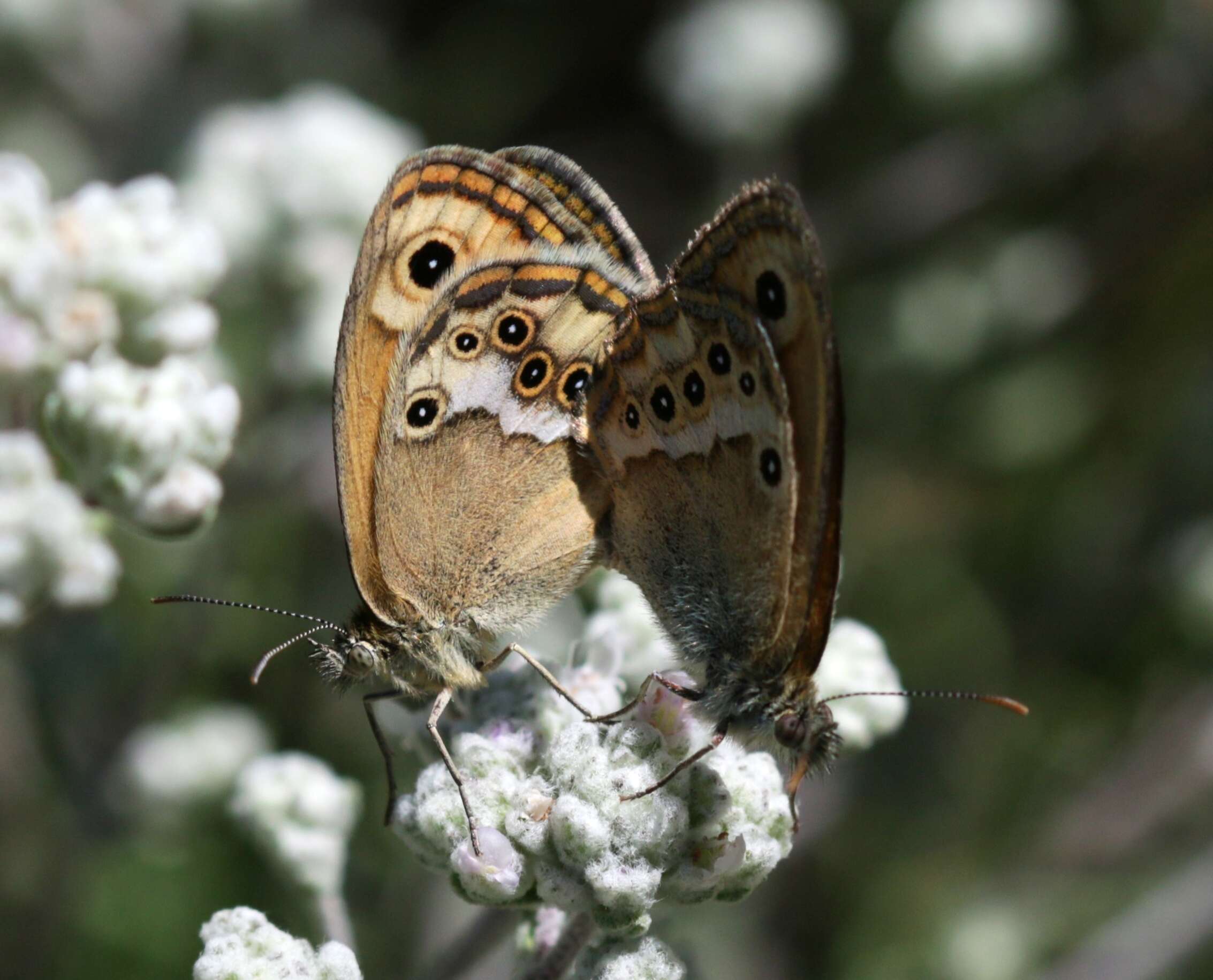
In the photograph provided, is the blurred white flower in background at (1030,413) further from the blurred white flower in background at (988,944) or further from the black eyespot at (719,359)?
the black eyespot at (719,359)

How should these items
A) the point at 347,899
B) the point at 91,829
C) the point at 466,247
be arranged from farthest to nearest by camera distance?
the point at 347,899 → the point at 91,829 → the point at 466,247

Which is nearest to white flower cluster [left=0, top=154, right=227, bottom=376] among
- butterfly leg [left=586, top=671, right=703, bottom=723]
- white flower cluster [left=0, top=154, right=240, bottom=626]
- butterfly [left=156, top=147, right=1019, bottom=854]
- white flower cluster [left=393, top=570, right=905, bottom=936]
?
white flower cluster [left=0, top=154, right=240, bottom=626]

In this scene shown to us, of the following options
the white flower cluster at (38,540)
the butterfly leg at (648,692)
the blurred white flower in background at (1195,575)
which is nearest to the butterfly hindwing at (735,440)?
the butterfly leg at (648,692)

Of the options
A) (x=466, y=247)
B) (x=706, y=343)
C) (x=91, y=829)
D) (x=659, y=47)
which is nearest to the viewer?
(x=706, y=343)

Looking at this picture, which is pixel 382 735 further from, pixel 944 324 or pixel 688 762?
pixel 944 324

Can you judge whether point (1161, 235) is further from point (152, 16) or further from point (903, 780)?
point (152, 16)

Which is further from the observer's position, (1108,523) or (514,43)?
(514,43)

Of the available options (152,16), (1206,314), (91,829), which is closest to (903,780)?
(1206,314)

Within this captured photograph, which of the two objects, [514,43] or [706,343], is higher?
[514,43]

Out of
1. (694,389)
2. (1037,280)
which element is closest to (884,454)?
(1037,280)
